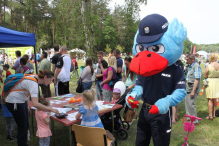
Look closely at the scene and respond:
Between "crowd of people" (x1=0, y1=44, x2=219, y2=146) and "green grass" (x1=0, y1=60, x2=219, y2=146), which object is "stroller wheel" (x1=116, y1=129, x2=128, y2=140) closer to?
"green grass" (x1=0, y1=60, x2=219, y2=146)

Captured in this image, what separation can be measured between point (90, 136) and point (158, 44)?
1510mm

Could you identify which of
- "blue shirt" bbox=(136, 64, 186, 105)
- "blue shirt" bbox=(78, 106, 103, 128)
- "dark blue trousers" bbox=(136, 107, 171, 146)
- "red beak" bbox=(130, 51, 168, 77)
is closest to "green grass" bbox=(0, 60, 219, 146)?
"blue shirt" bbox=(78, 106, 103, 128)

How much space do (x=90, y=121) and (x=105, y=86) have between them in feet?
6.43

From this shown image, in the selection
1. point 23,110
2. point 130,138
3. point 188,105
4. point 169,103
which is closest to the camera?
point 169,103

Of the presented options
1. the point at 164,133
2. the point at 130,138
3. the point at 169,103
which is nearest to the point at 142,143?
the point at 164,133

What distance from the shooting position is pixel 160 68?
208 centimetres

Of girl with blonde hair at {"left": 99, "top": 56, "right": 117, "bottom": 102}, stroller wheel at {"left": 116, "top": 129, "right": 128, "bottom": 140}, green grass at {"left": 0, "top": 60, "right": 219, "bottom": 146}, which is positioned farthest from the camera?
girl with blonde hair at {"left": 99, "top": 56, "right": 117, "bottom": 102}

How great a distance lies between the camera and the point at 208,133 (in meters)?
4.04

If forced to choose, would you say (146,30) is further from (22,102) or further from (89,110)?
(22,102)

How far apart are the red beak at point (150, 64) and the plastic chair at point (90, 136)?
0.93 m

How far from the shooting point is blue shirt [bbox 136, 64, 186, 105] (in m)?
2.16

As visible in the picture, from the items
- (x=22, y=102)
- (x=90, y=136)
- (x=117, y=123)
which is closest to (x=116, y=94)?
(x=117, y=123)

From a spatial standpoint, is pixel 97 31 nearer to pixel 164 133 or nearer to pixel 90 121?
pixel 90 121

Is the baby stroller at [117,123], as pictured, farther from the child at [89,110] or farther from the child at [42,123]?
the child at [42,123]
